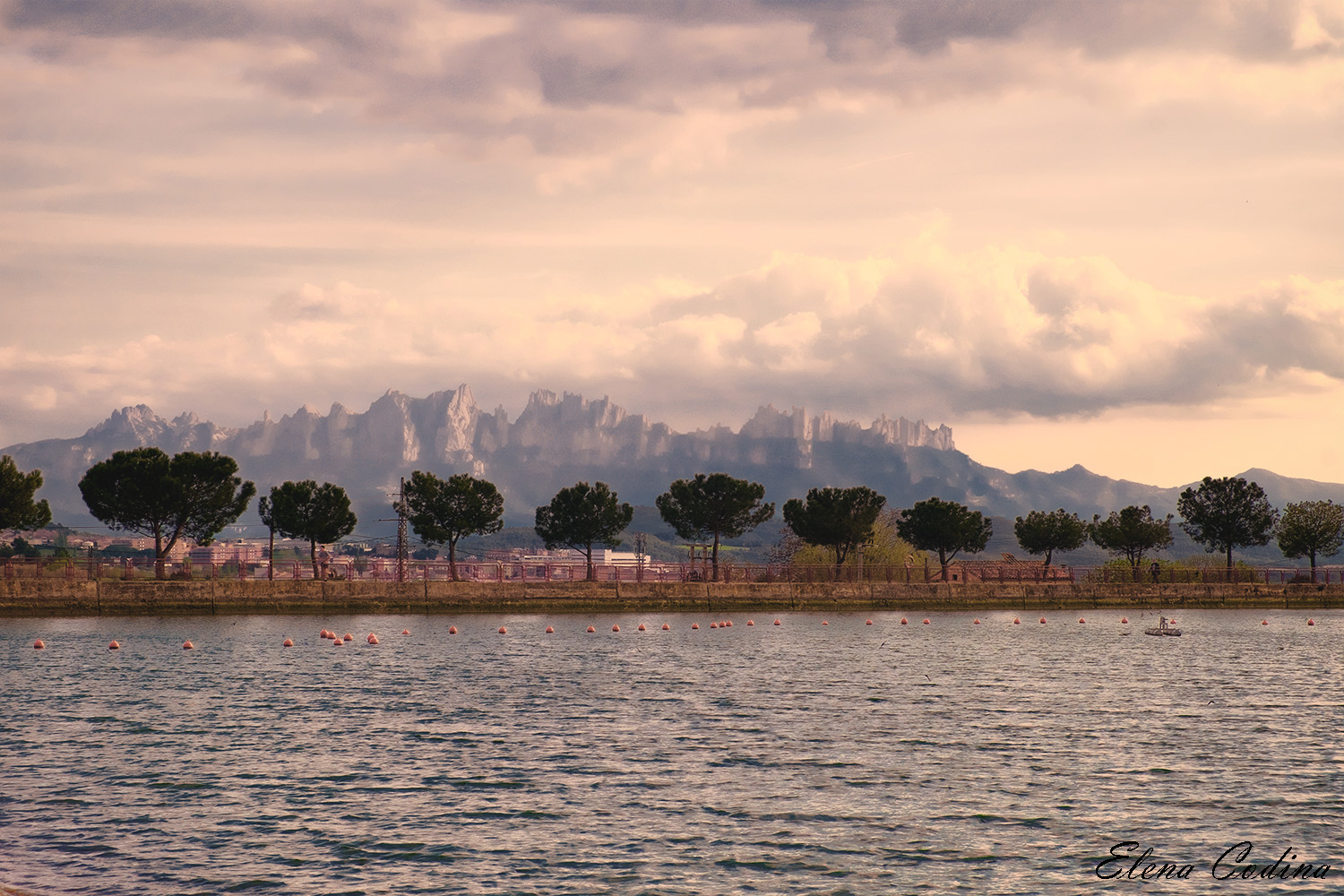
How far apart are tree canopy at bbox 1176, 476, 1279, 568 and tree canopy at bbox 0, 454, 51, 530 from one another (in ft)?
433

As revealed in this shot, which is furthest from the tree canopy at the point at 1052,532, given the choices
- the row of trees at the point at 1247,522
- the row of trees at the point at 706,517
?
the row of trees at the point at 1247,522

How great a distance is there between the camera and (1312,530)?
489 feet

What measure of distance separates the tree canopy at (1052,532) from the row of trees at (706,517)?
7.3 inches

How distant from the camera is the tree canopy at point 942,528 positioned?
15400 cm

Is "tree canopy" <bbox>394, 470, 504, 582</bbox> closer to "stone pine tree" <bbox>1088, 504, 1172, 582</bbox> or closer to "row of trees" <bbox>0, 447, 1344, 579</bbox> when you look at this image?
"row of trees" <bbox>0, 447, 1344, 579</bbox>

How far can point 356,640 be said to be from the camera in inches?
2921

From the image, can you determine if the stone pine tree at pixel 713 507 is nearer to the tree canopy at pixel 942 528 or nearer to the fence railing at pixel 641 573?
the fence railing at pixel 641 573

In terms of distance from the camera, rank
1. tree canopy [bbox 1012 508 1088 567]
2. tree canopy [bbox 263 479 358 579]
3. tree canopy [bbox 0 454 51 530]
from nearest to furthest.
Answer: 1. tree canopy [bbox 0 454 51 530]
2. tree canopy [bbox 263 479 358 579]
3. tree canopy [bbox 1012 508 1088 567]

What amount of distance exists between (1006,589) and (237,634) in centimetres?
7709

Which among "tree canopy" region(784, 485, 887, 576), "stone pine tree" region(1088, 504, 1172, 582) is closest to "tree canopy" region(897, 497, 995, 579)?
"tree canopy" region(784, 485, 887, 576)

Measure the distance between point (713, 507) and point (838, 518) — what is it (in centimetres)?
1590

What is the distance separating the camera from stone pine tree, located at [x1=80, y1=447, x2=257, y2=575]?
110 m

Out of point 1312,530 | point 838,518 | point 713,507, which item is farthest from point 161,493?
point 1312,530

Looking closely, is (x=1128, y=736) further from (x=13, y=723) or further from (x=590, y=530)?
(x=590, y=530)
